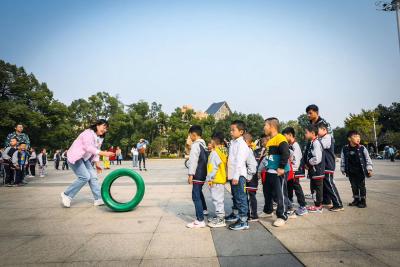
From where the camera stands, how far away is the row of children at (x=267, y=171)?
14.6 ft

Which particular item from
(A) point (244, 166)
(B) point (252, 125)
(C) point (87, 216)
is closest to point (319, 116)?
(A) point (244, 166)

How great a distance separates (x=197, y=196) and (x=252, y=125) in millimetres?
60798

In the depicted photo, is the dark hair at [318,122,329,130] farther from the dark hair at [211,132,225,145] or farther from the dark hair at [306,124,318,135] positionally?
the dark hair at [211,132,225,145]

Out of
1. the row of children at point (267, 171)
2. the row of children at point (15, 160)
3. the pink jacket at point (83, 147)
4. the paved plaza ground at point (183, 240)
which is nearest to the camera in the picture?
the paved plaza ground at point (183, 240)

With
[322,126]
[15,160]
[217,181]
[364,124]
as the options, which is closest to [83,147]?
[217,181]

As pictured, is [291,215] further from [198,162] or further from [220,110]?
[220,110]

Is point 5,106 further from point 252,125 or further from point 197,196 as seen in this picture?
point 252,125

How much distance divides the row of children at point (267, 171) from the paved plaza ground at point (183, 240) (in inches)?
11.9

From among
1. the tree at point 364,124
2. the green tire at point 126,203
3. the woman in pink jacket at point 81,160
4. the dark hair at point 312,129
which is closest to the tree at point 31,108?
the woman in pink jacket at point 81,160

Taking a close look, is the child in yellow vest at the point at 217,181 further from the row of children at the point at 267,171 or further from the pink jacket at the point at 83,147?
the pink jacket at the point at 83,147

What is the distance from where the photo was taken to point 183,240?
3.69 m

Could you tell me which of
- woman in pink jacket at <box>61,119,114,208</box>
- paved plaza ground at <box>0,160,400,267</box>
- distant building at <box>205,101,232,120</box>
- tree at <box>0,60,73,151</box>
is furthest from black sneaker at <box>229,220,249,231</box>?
distant building at <box>205,101,232,120</box>

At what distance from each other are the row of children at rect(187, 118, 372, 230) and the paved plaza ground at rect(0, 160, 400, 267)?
30cm

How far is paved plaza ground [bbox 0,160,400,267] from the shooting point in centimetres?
298
